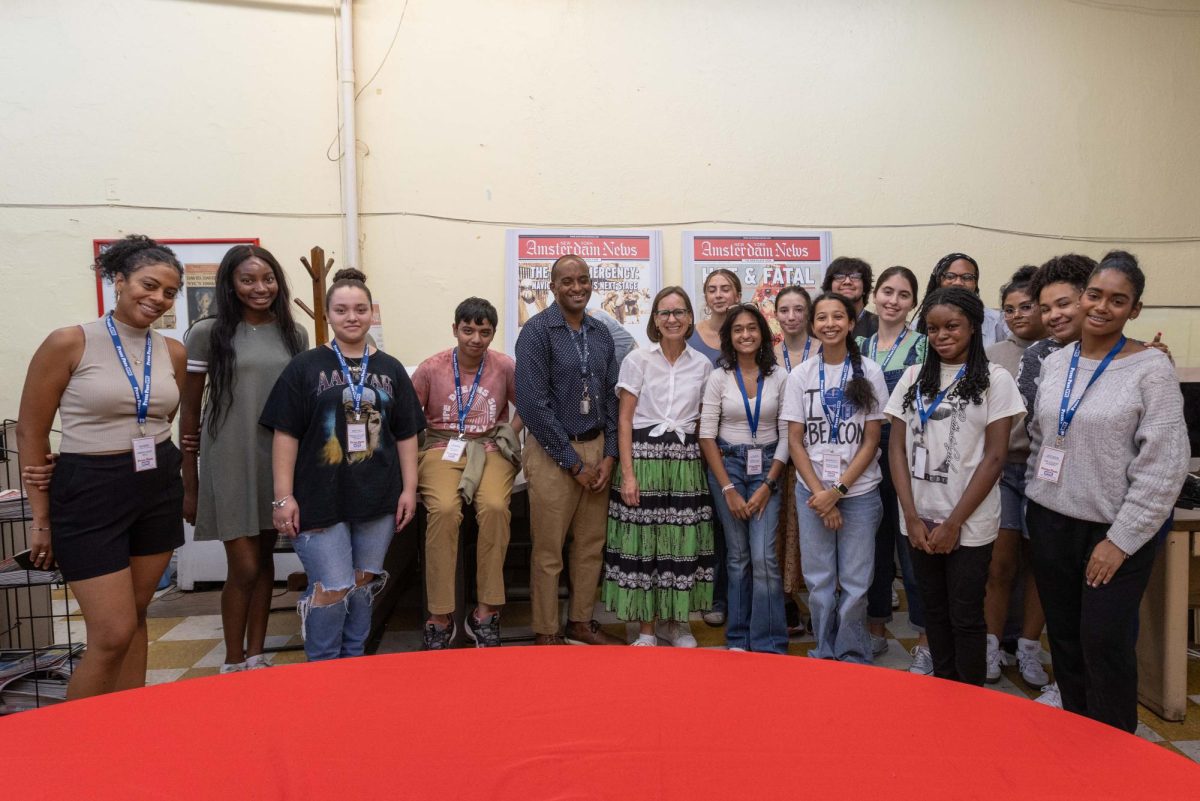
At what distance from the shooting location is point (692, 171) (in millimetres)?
4973

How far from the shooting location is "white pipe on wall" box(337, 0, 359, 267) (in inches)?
183

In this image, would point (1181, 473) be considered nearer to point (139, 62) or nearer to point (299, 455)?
point (299, 455)

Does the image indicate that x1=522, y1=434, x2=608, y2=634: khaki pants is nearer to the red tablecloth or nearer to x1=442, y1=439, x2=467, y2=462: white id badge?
x1=442, y1=439, x2=467, y2=462: white id badge

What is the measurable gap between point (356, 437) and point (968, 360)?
208 cm

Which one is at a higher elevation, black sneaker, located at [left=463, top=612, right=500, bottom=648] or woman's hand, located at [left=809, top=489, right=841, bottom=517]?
woman's hand, located at [left=809, top=489, right=841, bottom=517]

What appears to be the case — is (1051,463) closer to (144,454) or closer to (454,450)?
(454,450)

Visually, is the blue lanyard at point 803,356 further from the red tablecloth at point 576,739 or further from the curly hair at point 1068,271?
the red tablecloth at point 576,739

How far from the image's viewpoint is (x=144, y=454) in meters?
2.15

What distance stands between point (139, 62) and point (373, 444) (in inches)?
148

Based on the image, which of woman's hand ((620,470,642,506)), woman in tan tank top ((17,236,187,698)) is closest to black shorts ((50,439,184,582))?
woman in tan tank top ((17,236,187,698))

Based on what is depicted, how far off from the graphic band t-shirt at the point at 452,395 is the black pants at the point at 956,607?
177 centimetres

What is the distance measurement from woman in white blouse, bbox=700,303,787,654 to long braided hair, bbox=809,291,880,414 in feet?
0.87

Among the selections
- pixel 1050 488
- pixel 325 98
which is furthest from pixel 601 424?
pixel 325 98

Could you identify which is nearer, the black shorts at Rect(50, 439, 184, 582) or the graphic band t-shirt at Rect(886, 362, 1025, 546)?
the black shorts at Rect(50, 439, 184, 582)
